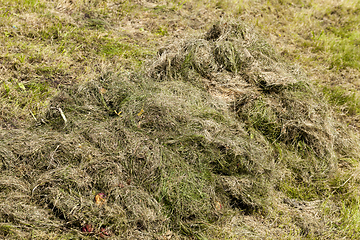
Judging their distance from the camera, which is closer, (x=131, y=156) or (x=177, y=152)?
(x=131, y=156)

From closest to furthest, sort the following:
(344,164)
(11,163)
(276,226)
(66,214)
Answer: (66,214)
(11,163)
(276,226)
(344,164)

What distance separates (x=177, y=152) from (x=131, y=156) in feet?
1.39

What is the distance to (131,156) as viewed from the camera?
8.18 ft

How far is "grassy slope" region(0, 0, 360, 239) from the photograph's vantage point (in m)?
2.25

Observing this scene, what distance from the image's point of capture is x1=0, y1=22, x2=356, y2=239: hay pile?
7.33ft

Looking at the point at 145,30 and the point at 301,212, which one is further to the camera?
the point at 145,30

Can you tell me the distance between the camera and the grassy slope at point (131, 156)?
225 centimetres

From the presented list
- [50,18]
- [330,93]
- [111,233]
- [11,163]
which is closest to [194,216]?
[111,233]

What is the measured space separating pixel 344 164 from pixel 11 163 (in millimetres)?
3478

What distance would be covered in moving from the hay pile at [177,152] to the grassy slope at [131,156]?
10 mm

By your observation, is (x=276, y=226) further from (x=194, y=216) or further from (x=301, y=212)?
(x=194, y=216)

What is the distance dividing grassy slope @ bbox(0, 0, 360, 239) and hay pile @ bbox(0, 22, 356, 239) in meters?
0.01

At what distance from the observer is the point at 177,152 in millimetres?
2625

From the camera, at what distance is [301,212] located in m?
2.78
